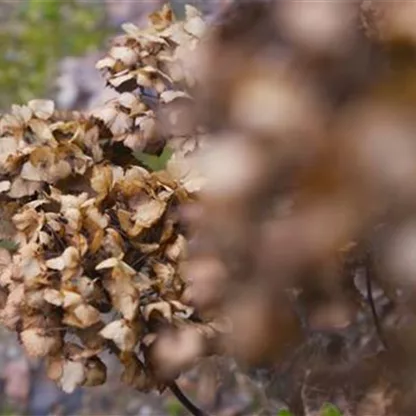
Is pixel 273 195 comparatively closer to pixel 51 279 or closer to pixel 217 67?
pixel 217 67

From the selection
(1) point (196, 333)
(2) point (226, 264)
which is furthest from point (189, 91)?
(2) point (226, 264)

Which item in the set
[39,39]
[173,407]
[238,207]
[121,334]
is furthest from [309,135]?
[39,39]

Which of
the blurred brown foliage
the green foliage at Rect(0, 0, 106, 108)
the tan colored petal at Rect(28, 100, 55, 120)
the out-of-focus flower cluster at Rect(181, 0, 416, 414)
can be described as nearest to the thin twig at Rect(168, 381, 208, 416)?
the blurred brown foliage

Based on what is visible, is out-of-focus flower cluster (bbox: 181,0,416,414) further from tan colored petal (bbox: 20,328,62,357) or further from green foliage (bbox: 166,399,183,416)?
green foliage (bbox: 166,399,183,416)

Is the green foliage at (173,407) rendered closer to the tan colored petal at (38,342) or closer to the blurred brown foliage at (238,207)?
the blurred brown foliage at (238,207)

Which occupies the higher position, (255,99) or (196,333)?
(255,99)

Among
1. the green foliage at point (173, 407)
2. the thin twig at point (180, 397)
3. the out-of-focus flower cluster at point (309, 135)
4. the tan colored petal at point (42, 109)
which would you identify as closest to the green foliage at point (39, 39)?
the green foliage at point (173, 407)
